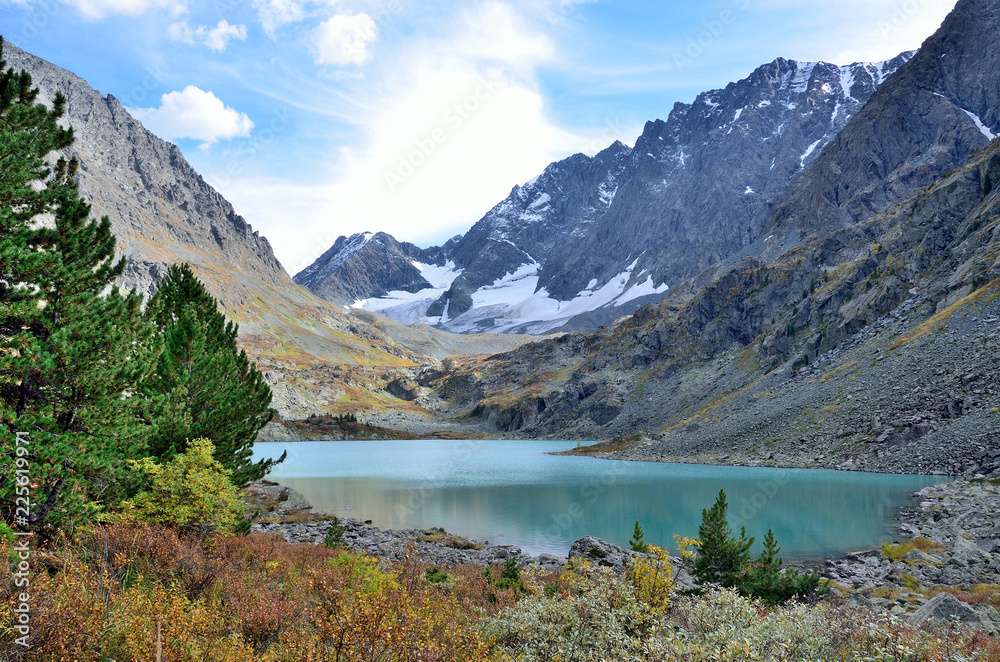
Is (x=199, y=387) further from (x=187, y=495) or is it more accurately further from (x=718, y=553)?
(x=718, y=553)

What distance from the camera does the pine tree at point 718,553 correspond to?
19.3m

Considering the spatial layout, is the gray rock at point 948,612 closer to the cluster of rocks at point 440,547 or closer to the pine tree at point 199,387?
the cluster of rocks at point 440,547

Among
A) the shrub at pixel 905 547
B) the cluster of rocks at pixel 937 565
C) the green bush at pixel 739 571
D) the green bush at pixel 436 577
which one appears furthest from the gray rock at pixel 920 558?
the green bush at pixel 436 577

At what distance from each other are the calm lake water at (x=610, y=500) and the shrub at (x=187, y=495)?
19.0 m

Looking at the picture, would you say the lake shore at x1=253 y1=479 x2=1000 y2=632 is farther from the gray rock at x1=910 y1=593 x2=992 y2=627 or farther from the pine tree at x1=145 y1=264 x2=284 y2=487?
the pine tree at x1=145 y1=264 x2=284 y2=487

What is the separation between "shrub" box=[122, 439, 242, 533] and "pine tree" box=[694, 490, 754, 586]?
661 inches

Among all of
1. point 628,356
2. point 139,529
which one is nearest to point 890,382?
point 139,529

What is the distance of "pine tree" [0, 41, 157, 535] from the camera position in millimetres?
11438

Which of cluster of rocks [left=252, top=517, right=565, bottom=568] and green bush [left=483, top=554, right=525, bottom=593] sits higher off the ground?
green bush [left=483, top=554, right=525, bottom=593]

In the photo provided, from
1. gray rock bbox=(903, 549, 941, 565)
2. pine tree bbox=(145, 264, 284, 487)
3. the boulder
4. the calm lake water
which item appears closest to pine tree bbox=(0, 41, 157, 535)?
pine tree bbox=(145, 264, 284, 487)

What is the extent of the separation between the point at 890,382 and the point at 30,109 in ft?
244

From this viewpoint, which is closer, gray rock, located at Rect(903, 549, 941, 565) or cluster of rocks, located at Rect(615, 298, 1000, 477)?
gray rock, located at Rect(903, 549, 941, 565)

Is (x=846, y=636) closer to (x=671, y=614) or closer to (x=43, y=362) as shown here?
(x=671, y=614)

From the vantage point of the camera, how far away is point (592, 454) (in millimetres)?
100375
